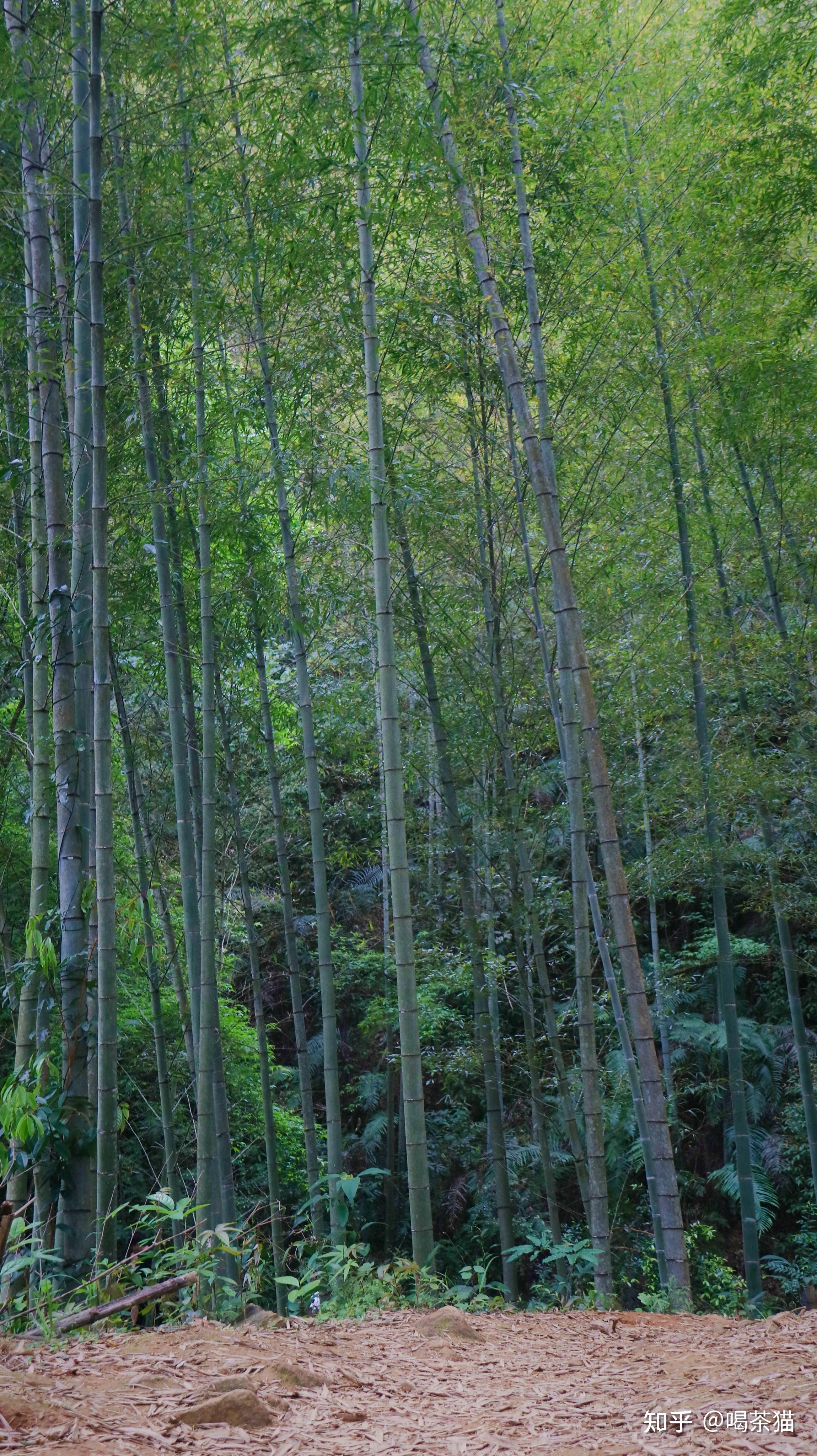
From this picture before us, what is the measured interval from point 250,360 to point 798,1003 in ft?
17.2

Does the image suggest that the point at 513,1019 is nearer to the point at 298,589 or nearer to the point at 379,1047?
the point at 379,1047

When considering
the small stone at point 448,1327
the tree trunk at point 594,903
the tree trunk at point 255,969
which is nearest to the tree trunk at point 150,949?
the tree trunk at point 255,969

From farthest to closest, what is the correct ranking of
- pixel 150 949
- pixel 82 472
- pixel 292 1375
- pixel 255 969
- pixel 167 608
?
pixel 255 969
pixel 150 949
pixel 167 608
pixel 82 472
pixel 292 1375

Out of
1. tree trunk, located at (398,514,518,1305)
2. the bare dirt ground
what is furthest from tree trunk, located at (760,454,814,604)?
the bare dirt ground

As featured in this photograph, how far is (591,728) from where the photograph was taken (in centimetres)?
378

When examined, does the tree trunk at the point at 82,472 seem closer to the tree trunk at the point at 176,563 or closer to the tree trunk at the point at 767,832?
the tree trunk at the point at 176,563

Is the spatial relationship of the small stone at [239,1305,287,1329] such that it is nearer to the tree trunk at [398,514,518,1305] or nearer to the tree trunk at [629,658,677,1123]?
the tree trunk at [398,514,518,1305]

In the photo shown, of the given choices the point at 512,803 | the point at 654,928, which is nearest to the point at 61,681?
the point at 512,803

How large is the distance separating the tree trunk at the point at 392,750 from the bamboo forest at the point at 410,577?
0.02 meters

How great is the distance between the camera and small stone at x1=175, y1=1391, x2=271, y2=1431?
1761 mm

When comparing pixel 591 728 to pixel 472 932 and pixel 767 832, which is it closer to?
pixel 472 932

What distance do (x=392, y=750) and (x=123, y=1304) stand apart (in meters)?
1.93

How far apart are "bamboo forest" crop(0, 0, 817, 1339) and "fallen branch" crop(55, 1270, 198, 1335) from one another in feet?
0.06

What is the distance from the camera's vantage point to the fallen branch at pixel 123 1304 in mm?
2379
